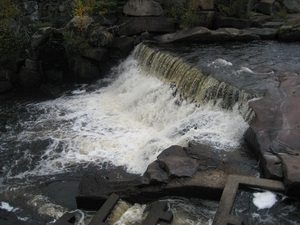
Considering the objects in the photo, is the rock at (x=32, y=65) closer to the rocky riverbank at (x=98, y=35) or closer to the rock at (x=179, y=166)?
the rocky riverbank at (x=98, y=35)

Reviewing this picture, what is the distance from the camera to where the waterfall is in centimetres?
807

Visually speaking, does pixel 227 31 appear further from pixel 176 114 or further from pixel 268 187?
pixel 268 187

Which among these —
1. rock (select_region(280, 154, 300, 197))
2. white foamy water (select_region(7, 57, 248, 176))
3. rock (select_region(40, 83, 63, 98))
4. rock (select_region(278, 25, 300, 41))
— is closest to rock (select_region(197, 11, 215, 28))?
rock (select_region(278, 25, 300, 41))


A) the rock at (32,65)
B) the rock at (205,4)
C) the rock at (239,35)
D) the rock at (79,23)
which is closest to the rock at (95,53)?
the rock at (79,23)

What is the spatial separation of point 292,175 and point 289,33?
9.62 metres

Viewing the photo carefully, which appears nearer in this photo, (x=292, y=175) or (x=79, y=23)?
(x=292, y=175)

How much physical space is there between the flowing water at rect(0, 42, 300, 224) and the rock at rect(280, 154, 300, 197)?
1268 mm

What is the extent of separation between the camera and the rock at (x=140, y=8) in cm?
1370

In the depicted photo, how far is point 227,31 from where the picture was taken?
522 inches

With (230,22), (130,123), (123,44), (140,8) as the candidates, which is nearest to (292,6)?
(230,22)

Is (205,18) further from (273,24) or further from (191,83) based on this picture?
(191,83)

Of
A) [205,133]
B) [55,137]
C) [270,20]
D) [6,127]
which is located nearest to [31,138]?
[55,137]

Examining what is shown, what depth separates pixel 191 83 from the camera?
9.62 m

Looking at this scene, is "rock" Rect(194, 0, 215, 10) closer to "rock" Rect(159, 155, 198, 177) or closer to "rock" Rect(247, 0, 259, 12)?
"rock" Rect(247, 0, 259, 12)
